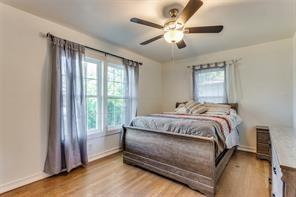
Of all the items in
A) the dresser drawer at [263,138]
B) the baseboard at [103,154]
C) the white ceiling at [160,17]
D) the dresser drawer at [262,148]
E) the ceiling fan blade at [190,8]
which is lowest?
the baseboard at [103,154]

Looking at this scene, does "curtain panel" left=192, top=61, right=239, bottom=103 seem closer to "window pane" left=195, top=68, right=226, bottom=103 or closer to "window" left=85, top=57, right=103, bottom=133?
"window pane" left=195, top=68, right=226, bottom=103

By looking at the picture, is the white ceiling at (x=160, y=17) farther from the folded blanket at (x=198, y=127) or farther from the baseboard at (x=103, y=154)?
the baseboard at (x=103, y=154)

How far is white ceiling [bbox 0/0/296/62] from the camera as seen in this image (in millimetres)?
2209

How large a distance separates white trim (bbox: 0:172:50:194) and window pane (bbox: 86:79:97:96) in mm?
1582

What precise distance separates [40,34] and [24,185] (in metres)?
2.28

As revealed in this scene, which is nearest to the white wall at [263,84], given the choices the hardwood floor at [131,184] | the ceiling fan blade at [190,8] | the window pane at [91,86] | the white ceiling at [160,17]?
the white ceiling at [160,17]

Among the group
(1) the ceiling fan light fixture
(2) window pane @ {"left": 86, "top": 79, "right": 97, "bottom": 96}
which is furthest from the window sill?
(1) the ceiling fan light fixture

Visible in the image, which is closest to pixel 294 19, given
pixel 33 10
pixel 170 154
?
pixel 170 154

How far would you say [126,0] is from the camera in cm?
214

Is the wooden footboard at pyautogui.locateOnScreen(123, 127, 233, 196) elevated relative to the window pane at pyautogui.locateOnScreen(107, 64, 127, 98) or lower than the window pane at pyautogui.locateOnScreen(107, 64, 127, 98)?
lower

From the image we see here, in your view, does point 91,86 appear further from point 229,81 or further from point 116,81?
point 229,81

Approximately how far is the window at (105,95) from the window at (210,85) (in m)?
2.00

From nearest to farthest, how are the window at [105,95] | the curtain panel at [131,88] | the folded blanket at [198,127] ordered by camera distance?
the folded blanket at [198,127] → the window at [105,95] → the curtain panel at [131,88]

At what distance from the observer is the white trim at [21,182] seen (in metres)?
2.15
